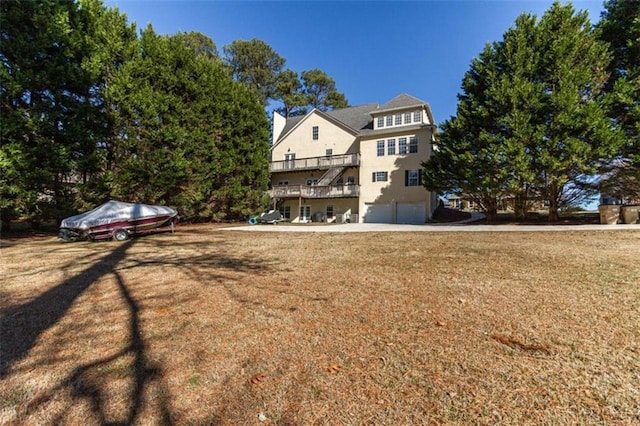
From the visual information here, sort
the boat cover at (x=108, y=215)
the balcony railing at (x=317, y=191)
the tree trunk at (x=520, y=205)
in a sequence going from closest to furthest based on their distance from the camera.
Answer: the boat cover at (x=108, y=215) → the tree trunk at (x=520, y=205) → the balcony railing at (x=317, y=191)

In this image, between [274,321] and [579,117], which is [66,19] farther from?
[579,117]

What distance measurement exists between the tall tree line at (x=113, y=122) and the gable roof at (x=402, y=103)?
1056 cm

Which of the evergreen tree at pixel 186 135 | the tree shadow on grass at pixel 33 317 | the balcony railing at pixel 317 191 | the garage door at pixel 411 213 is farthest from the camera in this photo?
the balcony railing at pixel 317 191

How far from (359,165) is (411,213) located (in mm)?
5953

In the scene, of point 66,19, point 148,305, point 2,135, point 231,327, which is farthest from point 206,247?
point 66,19

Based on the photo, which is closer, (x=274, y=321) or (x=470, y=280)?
(x=274, y=321)

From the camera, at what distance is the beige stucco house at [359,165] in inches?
885

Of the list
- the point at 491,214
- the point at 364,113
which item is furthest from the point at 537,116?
the point at 364,113

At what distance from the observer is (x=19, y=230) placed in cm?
1321

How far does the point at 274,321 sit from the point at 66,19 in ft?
55.7

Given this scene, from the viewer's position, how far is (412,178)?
2253 centimetres

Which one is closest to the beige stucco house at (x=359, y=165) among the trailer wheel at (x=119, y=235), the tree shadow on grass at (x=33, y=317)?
the trailer wheel at (x=119, y=235)

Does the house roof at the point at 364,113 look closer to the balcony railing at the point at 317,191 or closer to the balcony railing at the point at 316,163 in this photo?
the balcony railing at the point at 316,163

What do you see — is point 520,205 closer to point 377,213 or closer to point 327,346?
point 377,213
